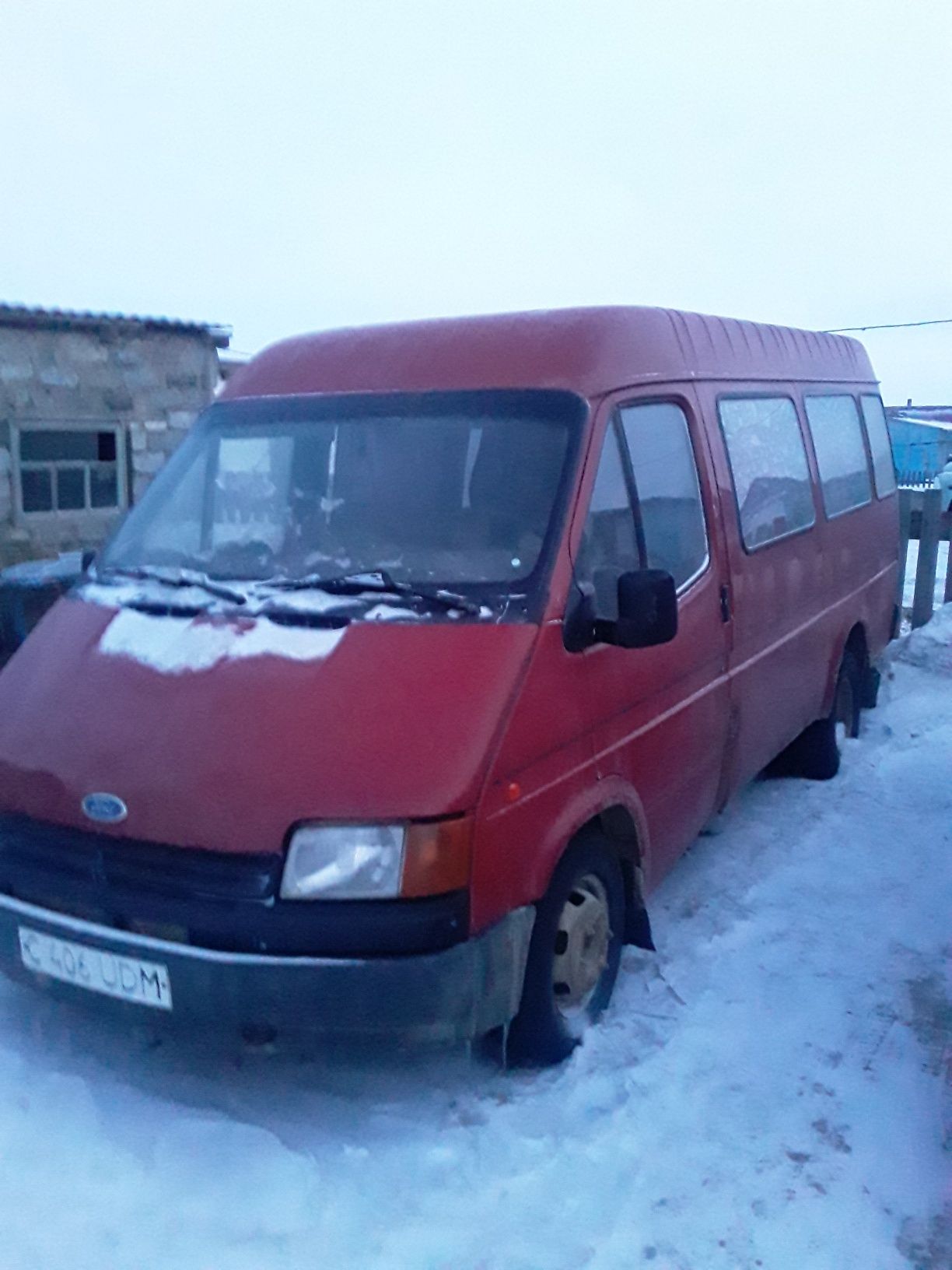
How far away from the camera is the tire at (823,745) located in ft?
20.6

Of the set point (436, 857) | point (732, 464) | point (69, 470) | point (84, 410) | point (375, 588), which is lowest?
point (69, 470)

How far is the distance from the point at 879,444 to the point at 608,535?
4.40 meters

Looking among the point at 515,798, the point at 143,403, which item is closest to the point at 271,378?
the point at 515,798

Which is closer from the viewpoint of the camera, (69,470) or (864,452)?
(864,452)

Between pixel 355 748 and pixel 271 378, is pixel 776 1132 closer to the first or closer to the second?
pixel 355 748

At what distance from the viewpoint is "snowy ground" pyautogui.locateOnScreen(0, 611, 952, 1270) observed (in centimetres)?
282

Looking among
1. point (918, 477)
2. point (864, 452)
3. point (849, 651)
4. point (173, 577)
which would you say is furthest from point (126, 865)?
point (918, 477)

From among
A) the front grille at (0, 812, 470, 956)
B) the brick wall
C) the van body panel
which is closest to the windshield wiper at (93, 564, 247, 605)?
the front grille at (0, 812, 470, 956)

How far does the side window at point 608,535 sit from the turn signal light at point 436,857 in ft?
3.03

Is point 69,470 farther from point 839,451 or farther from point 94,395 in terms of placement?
point 839,451

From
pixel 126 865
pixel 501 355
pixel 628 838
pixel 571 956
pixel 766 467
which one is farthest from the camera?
pixel 766 467

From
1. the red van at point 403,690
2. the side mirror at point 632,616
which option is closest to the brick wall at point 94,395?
the red van at point 403,690

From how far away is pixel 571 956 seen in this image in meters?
3.55

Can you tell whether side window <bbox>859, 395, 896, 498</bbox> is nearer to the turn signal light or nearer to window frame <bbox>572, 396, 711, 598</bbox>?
window frame <bbox>572, 396, 711, 598</bbox>
